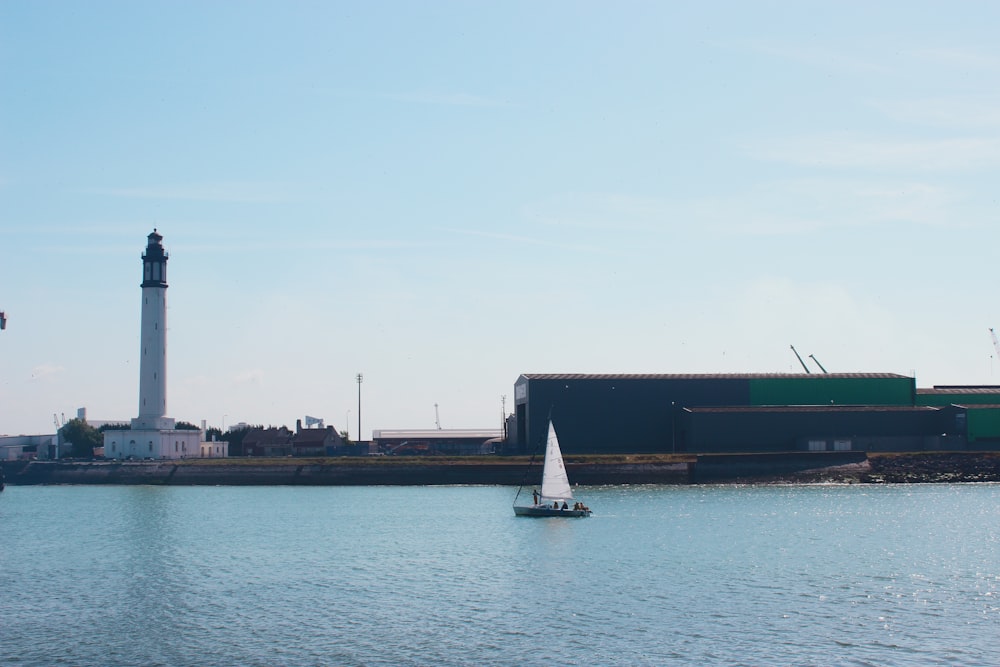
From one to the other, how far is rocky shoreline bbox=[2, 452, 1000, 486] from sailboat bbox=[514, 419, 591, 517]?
34.4 meters

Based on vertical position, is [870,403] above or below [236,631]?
above

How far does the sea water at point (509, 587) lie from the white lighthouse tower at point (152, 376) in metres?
58.8

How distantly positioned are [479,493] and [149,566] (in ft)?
178

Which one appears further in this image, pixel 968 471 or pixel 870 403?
pixel 870 403

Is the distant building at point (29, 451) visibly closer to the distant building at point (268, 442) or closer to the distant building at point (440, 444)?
the distant building at point (268, 442)

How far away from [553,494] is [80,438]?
114 metres

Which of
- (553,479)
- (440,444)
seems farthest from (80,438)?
(553,479)

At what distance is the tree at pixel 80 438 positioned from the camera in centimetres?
17125

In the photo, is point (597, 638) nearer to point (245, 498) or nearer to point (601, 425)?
point (245, 498)

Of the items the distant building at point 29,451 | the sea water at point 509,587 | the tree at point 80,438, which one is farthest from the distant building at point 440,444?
the sea water at point 509,587

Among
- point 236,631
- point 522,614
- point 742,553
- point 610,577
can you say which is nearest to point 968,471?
point 742,553

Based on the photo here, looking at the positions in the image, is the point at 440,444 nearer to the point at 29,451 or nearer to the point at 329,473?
the point at 329,473

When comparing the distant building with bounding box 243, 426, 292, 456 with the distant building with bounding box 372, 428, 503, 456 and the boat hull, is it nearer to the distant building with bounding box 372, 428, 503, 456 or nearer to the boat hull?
the distant building with bounding box 372, 428, 503, 456

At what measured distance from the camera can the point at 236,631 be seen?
4100 centimetres
